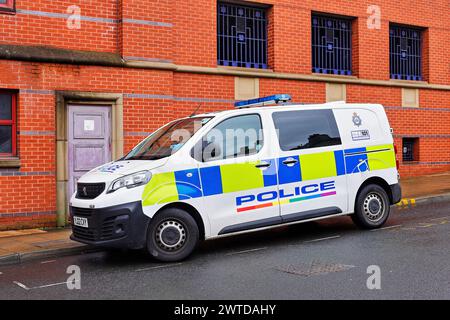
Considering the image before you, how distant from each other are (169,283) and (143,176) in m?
1.55

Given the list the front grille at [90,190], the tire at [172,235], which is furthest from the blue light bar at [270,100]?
the front grille at [90,190]

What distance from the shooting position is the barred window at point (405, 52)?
16297 mm

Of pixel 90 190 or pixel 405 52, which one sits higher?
pixel 405 52

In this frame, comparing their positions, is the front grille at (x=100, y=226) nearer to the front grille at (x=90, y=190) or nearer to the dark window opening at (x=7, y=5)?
the front grille at (x=90, y=190)

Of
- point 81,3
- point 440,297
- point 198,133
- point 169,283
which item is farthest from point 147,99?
point 440,297

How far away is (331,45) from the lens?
1513cm

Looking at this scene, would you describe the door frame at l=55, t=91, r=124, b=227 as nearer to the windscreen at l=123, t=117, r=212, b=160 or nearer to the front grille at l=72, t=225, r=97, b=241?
the windscreen at l=123, t=117, r=212, b=160

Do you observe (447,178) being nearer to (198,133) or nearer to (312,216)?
(312,216)

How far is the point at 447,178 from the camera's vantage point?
15617 mm

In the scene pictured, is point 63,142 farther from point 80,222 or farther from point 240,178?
point 240,178

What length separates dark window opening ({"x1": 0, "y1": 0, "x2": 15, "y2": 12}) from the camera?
10.5 m

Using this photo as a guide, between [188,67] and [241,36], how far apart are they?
1.90m

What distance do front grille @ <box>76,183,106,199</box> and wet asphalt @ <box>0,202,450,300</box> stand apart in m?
0.89

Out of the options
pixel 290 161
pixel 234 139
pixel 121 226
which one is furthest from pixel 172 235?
pixel 290 161
